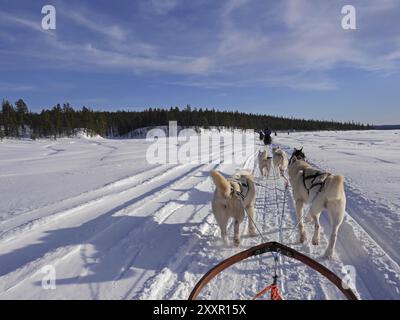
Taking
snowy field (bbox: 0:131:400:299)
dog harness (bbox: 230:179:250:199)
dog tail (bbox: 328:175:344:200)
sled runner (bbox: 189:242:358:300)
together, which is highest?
dog tail (bbox: 328:175:344:200)

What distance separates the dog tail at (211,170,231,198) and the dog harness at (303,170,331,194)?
1297mm

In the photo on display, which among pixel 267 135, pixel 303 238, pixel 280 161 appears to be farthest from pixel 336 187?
pixel 267 135

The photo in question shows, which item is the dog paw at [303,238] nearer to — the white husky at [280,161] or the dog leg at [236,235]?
the dog leg at [236,235]

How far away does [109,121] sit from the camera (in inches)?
4075

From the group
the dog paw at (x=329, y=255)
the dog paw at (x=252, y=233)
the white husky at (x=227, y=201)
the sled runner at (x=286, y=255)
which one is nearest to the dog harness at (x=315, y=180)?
the dog paw at (x=329, y=255)

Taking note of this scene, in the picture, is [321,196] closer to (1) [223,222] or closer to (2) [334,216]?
(2) [334,216]

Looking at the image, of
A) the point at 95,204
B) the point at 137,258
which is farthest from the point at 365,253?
the point at 95,204

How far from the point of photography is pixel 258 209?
6.19m

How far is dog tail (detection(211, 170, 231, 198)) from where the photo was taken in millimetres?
3879

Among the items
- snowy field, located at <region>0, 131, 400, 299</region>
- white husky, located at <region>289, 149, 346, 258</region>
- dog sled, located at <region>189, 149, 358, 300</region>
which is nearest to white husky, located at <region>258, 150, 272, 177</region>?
snowy field, located at <region>0, 131, 400, 299</region>

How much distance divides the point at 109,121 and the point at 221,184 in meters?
106

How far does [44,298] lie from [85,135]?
3105 inches

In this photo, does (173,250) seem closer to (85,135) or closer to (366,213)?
(366,213)

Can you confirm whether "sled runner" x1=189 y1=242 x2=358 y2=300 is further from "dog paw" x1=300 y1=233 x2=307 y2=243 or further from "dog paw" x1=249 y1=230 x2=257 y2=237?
"dog paw" x1=249 y1=230 x2=257 y2=237
